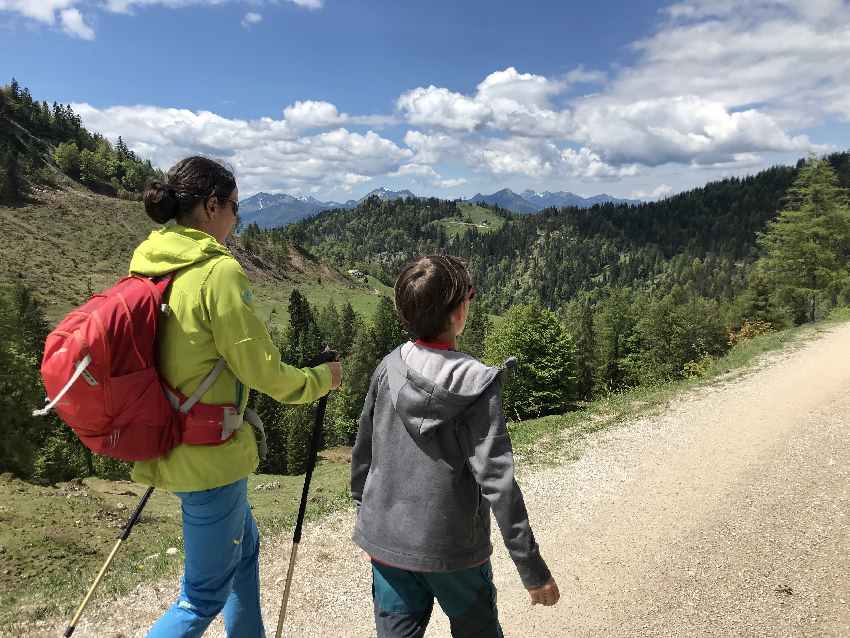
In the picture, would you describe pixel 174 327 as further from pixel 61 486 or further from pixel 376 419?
pixel 61 486

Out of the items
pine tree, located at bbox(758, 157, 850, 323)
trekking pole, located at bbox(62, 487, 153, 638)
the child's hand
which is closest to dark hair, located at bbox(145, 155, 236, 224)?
trekking pole, located at bbox(62, 487, 153, 638)

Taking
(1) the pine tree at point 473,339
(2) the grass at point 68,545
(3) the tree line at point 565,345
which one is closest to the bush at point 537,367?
(3) the tree line at point 565,345

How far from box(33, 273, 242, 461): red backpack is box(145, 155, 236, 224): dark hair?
466mm

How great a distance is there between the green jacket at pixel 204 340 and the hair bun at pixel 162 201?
142mm

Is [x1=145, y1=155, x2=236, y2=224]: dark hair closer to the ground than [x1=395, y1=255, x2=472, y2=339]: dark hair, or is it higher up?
higher up

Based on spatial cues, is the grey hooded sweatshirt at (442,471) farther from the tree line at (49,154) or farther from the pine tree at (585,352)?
the tree line at (49,154)

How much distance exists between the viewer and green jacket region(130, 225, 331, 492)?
2.88 metres

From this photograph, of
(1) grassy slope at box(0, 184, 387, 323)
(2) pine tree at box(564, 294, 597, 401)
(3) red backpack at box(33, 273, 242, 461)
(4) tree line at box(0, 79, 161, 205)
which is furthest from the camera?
(4) tree line at box(0, 79, 161, 205)

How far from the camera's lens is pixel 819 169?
3469 centimetres

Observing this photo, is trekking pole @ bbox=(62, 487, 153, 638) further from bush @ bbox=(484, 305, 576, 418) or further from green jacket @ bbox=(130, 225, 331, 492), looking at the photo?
A: bush @ bbox=(484, 305, 576, 418)

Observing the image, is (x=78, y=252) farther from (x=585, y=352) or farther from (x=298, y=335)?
(x=585, y=352)

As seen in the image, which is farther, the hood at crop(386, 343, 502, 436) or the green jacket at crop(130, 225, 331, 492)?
the green jacket at crop(130, 225, 331, 492)

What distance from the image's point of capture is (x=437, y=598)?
9.35ft

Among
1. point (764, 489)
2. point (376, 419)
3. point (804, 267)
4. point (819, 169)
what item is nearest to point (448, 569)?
point (376, 419)
